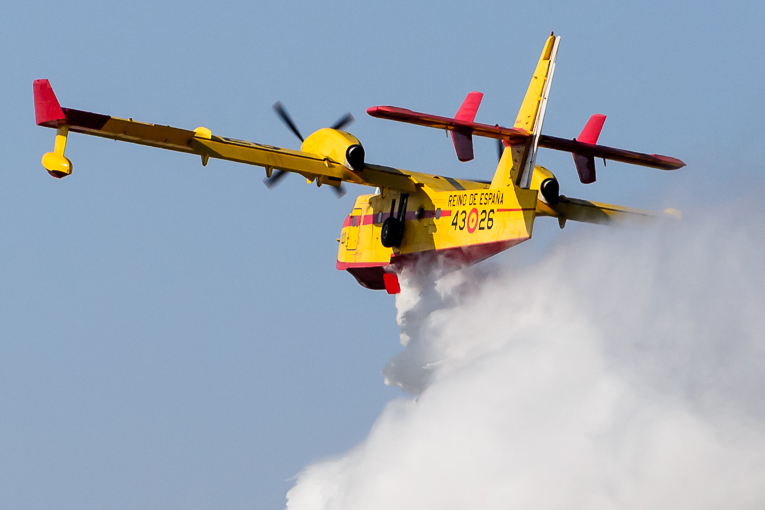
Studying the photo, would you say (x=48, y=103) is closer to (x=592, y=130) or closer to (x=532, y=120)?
(x=532, y=120)

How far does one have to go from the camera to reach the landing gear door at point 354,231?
33.9 meters

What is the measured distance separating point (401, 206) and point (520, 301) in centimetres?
320

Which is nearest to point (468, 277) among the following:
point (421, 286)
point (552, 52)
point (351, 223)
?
point (421, 286)

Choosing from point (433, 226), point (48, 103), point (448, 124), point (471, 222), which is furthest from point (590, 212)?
point (48, 103)

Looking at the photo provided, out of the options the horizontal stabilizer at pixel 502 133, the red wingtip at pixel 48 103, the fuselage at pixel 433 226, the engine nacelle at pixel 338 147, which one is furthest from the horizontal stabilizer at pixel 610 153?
the red wingtip at pixel 48 103

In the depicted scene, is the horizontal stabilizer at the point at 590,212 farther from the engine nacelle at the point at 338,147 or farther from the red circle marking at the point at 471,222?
the engine nacelle at the point at 338,147

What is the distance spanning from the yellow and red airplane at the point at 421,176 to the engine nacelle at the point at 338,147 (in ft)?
0.07

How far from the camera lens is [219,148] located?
101 ft

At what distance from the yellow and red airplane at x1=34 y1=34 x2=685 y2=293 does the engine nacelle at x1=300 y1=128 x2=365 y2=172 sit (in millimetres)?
21

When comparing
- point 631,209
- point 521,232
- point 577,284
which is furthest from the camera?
point 631,209

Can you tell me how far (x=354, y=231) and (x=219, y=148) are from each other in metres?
4.57

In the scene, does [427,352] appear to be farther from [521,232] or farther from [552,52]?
[552,52]

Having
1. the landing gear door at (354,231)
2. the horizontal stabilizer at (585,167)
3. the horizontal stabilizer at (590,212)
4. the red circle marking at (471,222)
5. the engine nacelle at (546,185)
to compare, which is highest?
the horizontal stabilizer at (585,167)

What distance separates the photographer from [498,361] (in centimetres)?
3162
